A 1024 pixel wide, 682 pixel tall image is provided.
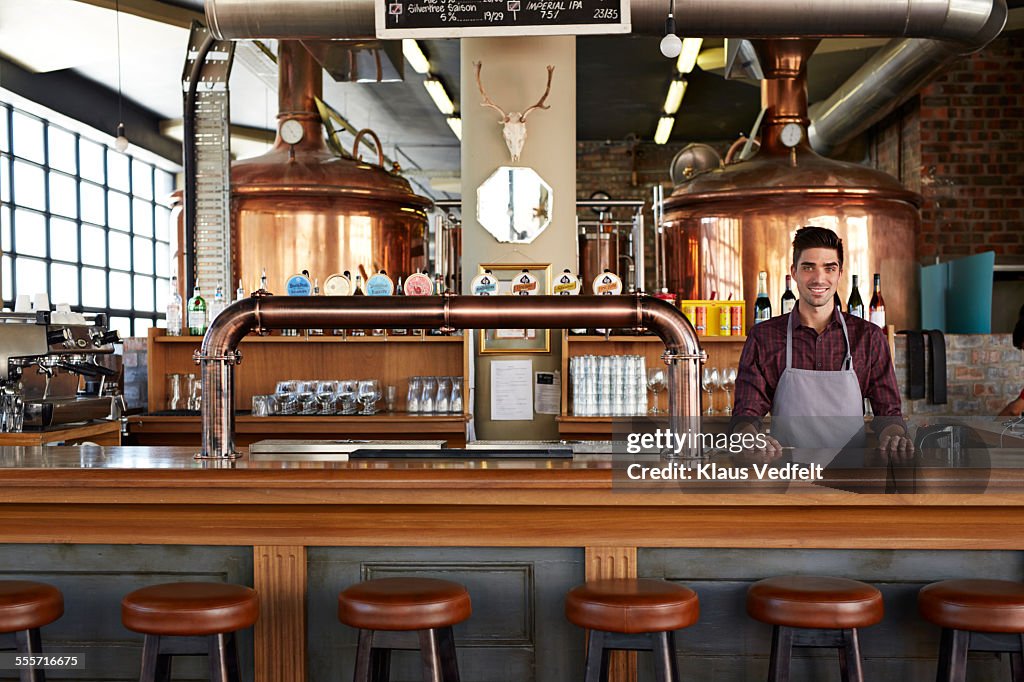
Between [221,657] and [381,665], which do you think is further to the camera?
[381,665]

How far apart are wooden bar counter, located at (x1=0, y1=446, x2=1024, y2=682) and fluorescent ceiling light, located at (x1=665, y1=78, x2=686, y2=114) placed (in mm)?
7464

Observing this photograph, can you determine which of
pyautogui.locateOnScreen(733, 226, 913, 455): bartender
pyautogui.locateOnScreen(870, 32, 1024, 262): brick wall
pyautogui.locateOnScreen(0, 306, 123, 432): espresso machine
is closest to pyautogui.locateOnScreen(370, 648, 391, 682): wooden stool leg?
pyautogui.locateOnScreen(733, 226, 913, 455): bartender

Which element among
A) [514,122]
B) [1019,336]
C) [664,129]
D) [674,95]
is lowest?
Answer: [1019,336]

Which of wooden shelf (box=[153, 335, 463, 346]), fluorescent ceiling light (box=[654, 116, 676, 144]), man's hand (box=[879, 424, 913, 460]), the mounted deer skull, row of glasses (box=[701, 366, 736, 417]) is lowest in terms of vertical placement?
man's hand (box=[879, 424, 913, 460])

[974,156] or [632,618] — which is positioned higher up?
[974,156]

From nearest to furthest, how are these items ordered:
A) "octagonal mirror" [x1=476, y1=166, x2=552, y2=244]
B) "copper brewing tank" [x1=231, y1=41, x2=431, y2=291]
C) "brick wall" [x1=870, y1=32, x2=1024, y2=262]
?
"octagonal mirror" [x1=476, y1=166, x2=552, y2=244] → "copper brewing tank" [x1=231, y1=41, x2=431, y2=291] → "brick wall" [x1=870, y1=32, x2=1024, y2=262]

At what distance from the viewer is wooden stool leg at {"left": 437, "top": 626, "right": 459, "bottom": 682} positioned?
2383 mm

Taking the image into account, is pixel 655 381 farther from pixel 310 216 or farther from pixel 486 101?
pixel 310 216

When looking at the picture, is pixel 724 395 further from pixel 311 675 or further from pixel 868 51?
pixel 868 51

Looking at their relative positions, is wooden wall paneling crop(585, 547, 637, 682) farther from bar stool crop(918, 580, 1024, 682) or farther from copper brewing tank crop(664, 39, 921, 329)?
copper brewing tank crop(664, 39, 921, 329)

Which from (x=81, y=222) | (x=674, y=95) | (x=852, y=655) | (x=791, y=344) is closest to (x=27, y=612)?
(x=852, y=655)

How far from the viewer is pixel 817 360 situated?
3156 mm

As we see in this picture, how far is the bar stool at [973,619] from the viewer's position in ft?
7.18

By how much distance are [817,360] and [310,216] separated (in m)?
4.40
